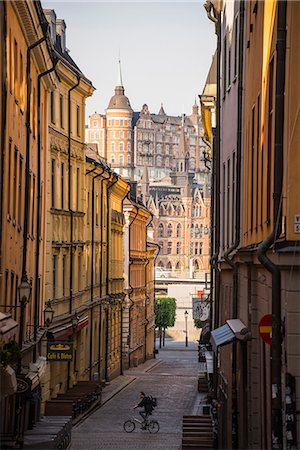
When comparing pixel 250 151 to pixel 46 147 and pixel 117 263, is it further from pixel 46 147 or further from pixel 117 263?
pixel 117 263

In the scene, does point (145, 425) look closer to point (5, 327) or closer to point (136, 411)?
point (136, 411)

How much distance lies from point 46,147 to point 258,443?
17959mm

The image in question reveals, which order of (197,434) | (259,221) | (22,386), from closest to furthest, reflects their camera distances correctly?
1. (259,221)
2. (22,386)
3. (197,434)

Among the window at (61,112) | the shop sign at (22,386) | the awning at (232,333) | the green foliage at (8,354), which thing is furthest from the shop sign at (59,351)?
the green foliage at (8,354)

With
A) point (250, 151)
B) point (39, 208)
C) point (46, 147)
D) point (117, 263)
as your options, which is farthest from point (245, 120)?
point (117, 263)

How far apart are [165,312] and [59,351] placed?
293ft

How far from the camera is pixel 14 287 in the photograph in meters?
25.5

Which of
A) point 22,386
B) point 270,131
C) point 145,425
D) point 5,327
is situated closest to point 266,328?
point 270,131

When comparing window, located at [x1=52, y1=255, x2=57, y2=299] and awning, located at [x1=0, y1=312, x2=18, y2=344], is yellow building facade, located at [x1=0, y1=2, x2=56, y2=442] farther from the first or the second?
window, located at [x1=52, y1=255, x2=57, y2=299]

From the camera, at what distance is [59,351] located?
3134 cm

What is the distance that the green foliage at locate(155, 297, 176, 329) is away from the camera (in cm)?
11806

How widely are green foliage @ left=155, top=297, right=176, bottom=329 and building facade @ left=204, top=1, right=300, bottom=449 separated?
284 ft

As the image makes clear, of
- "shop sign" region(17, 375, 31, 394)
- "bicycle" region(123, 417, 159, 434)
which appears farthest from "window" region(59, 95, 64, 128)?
"shop sign" region(17, 375, 31, 394)

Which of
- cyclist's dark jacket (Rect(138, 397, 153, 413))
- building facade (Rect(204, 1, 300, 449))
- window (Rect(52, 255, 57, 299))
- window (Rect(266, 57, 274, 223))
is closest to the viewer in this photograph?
building facade (Rect(204, 1, 300, 449))
